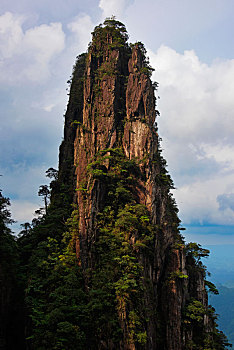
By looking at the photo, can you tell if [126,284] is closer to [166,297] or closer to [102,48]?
Result: [166,297]

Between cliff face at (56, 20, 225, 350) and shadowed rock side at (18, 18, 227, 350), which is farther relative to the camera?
cliff face at (56, 20, 225, 350)

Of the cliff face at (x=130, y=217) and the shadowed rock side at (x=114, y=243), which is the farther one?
the cliff face at (x=130, y=217)

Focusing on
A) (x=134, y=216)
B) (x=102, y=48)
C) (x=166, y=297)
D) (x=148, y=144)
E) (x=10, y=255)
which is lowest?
(x=166, y=297)

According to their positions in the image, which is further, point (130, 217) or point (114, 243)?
point (130, 217)

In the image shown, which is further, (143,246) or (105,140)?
(105,140)

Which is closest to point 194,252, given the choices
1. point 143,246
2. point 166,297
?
point 166,297

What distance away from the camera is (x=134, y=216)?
23.5 meters

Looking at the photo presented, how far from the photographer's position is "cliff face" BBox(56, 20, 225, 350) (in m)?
20.0

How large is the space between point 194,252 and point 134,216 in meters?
10.9

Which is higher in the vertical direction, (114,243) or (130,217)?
(130,217)

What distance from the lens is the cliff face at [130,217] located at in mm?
19953

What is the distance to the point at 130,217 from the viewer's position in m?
22.8

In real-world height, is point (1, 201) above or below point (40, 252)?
above

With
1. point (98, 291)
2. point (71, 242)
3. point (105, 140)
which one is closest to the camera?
point (98, 291)
